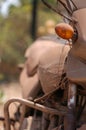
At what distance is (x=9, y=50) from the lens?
14.1m

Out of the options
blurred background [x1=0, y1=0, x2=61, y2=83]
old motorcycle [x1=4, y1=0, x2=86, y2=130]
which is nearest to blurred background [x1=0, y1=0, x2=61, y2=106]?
blurred background [x1=0, y1=0, x2=61, y2=83]

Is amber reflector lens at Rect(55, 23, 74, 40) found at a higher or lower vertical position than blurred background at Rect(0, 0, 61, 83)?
higher

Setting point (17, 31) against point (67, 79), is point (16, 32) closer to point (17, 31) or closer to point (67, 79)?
point (17, 31)

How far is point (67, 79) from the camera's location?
377 centimetres

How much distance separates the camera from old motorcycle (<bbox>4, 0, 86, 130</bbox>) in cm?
351

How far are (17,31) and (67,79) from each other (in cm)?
1229

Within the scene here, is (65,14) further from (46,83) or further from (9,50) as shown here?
(9,50)

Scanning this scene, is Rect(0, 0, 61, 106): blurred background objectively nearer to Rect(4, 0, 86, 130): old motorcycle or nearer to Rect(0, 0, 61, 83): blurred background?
Rect(0, 0, 61, 83): blurred background

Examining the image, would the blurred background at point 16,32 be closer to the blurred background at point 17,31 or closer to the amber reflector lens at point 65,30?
the blurred background at point 17,31

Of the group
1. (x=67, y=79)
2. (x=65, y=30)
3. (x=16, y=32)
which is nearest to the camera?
(x=65, y=30)

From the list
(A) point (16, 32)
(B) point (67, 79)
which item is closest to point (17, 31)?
(A) point (16, 32)

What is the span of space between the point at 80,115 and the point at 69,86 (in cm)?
39

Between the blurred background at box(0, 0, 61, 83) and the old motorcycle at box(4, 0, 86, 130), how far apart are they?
8.51 metres

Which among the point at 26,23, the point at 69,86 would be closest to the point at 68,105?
the point at 69,86
